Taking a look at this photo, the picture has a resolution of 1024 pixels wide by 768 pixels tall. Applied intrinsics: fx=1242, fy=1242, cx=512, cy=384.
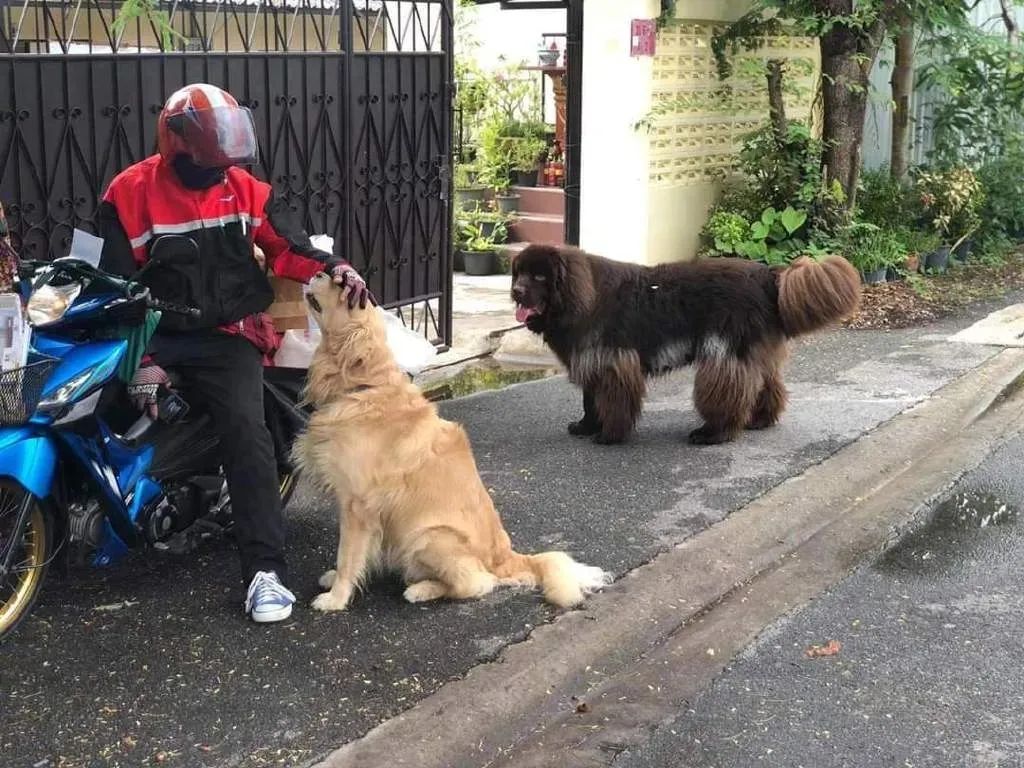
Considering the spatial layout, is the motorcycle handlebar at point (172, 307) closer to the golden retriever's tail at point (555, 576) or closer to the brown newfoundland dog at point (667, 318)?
the golden retriever's tail at point (555, 576)

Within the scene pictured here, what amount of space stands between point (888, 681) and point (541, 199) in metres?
9.63

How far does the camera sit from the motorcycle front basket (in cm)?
379

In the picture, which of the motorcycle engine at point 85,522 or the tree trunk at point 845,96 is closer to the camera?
the motorcycle engine at point 85,522

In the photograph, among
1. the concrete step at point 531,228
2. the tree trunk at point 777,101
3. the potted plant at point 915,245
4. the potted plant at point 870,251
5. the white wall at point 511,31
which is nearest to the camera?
the tree trunk at point 777,101

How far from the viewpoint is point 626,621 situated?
4711mm

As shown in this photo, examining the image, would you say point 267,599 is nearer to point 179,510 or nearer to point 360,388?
point 179,510

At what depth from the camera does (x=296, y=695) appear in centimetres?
399

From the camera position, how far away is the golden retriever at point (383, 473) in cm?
453

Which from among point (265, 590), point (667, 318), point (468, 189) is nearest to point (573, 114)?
point (468, 189)

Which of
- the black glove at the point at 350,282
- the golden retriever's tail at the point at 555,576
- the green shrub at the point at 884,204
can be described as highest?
the green shrub at the point at 884,204

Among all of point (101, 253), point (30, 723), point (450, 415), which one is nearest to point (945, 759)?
point (30, 723)

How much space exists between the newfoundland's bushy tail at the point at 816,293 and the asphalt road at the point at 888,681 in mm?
1488

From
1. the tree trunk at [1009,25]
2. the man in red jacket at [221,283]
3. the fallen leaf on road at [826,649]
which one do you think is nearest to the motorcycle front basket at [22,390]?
the man in red jacket at [221,283]

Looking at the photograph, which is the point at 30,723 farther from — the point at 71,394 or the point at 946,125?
the point at 946,125
